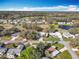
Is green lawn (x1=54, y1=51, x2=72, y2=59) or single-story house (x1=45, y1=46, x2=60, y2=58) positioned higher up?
single-story house (x1=45, y1=46, x2=60, y2=58)

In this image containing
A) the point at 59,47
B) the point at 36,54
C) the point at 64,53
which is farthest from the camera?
the point at 59,47

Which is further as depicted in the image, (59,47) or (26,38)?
(26,38)

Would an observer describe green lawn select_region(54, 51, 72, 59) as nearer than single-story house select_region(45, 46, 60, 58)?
Yes

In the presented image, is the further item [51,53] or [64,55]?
[51,53]

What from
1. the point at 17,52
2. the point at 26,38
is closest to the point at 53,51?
the point at 17,52

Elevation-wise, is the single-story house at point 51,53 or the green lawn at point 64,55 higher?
the single-story house at point 51,53

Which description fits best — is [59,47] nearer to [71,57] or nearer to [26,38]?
[71,57]

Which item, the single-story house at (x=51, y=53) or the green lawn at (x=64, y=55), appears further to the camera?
the single-story house at (x=51, y=53)

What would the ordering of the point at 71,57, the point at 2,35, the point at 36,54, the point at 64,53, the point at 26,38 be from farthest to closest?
the point at 2,35 → the point at 26,38 → the point at 64,53 → the point at 71,57 → the point at 36,54

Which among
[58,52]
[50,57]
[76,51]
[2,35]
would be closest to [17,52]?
[50,57]

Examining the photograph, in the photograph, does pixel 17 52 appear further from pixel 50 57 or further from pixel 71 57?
pixel 71 57
